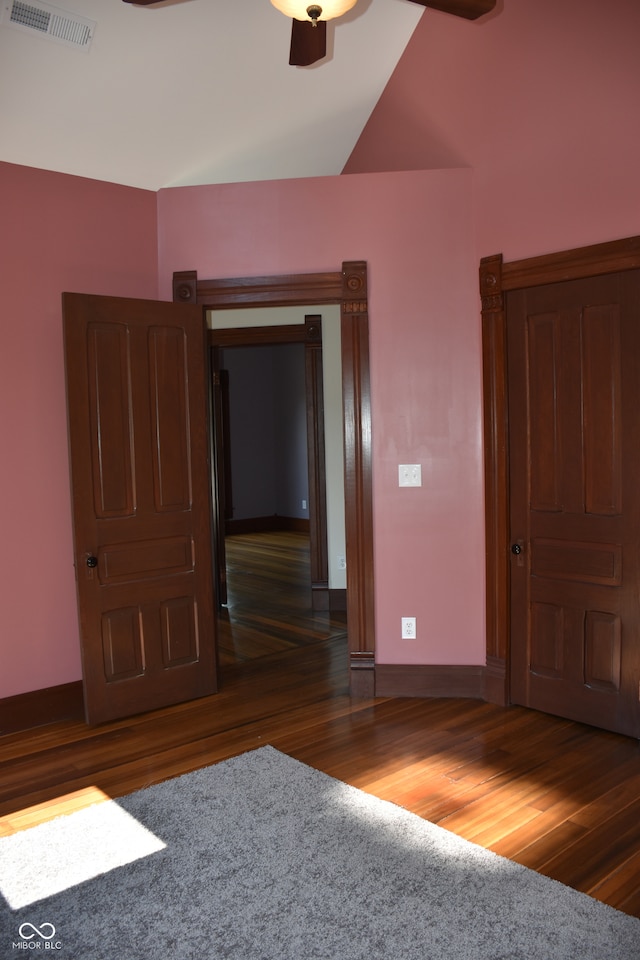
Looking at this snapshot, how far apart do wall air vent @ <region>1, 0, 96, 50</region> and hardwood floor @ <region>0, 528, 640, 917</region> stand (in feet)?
11.0

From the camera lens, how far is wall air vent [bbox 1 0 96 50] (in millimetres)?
3283

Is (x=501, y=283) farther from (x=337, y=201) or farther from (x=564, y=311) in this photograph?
(x=337, y=201)

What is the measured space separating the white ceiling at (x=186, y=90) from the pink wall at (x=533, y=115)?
308 mm

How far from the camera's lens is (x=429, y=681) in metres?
4.30

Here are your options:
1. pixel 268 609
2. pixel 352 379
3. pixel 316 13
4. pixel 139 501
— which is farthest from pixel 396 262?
pixel 268 609

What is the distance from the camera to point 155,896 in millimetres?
2465

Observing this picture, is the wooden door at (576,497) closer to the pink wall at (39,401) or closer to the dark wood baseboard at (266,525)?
the pink wall at (39,401)

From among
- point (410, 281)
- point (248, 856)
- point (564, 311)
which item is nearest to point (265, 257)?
point (410, 281)

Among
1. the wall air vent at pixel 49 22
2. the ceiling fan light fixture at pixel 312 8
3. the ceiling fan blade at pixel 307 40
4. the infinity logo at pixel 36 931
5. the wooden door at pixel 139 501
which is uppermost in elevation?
the wall air vent at pixel 49 22

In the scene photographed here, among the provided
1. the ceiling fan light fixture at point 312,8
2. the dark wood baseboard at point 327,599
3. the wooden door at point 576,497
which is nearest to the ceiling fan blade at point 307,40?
the ceiling fan light fixture at point 312,8

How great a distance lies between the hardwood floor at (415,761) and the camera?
2.77 meters

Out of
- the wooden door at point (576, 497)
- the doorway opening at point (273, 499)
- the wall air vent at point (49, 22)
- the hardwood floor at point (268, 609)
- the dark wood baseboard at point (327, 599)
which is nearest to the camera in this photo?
the wall air vent at point (49, 22)

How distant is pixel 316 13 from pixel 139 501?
2507mm

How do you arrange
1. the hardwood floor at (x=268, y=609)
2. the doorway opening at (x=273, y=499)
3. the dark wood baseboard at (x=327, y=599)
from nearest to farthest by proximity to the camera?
the hardwood floor at (x=268, y=609) → the doorway opening at (x=273, y=499) → the dark wood baseboard at (x=327, y=599)
